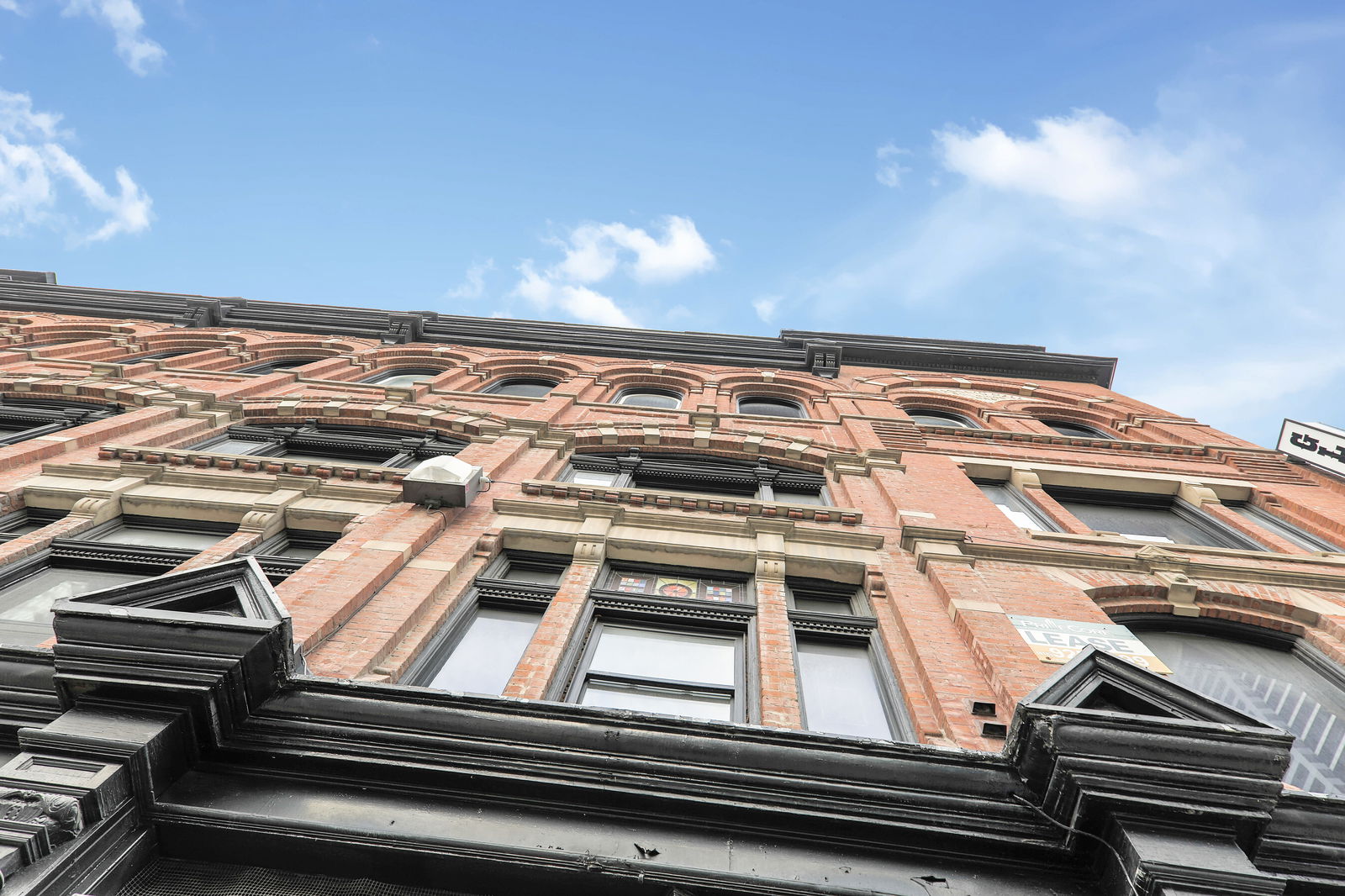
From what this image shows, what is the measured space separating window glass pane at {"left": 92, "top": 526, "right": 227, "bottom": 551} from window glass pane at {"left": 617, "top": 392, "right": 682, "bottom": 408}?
423 inches

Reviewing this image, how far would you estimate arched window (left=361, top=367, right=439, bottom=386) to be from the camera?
1998 centimetres

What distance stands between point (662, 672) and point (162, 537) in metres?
7.04

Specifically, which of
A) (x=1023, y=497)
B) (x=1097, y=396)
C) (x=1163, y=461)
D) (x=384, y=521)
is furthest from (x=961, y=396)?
(x=384, y=521)

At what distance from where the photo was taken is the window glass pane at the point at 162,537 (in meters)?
9.48

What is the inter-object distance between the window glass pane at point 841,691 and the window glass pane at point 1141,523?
621 centimetres

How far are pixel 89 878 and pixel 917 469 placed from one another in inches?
443

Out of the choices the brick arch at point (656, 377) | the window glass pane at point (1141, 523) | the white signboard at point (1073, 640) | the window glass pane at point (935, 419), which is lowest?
the white signboard at point (1073, 640)

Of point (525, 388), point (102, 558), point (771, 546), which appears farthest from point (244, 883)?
point (525, 388)

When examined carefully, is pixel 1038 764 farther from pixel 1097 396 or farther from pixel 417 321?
pixel 417 321

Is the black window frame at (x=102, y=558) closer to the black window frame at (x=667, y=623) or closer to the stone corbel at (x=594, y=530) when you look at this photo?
the stone corbel at (x=594, y=530)

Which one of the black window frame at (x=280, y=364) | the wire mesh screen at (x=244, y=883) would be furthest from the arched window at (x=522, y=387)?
the wire mesh screen at (x=244, y=883)

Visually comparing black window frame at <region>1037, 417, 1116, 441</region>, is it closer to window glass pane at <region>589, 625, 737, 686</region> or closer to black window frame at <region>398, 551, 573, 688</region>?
window glass pane at <region>589, 625, 737, 686</region>

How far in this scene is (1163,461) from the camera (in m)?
14.0

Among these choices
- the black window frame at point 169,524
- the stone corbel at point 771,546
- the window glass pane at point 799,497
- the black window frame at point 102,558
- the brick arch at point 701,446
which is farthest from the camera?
the brick arch at point 701,446
